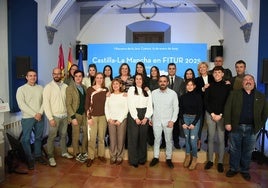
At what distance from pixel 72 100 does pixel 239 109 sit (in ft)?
7.53

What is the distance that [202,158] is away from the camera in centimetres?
362

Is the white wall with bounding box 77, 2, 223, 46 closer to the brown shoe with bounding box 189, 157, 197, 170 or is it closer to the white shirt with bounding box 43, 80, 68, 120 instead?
the white shirt with bounding box 43, 80, 68, 120

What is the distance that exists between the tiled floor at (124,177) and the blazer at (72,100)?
79 centimetres

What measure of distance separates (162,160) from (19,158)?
212 cm

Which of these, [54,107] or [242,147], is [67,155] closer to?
[54,107]

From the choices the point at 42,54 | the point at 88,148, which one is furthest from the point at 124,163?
the point at 42,54

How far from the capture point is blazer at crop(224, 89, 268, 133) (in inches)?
116

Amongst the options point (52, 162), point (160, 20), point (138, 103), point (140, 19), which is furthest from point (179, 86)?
point (140, 19)

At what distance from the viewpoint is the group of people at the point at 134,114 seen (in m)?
3.18

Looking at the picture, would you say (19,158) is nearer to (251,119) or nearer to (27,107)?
(27,107)

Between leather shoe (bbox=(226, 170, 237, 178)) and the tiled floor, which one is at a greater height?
leather shoe (bbox=(226, 170, 237, 178))

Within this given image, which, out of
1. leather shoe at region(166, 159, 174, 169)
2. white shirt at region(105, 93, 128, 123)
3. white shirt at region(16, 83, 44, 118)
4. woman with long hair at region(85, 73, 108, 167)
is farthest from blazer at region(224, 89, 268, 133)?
white shirt at region(16, 83, 44, 118)

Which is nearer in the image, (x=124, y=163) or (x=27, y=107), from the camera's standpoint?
(x=27, y=107)

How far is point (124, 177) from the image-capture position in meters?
3.07
